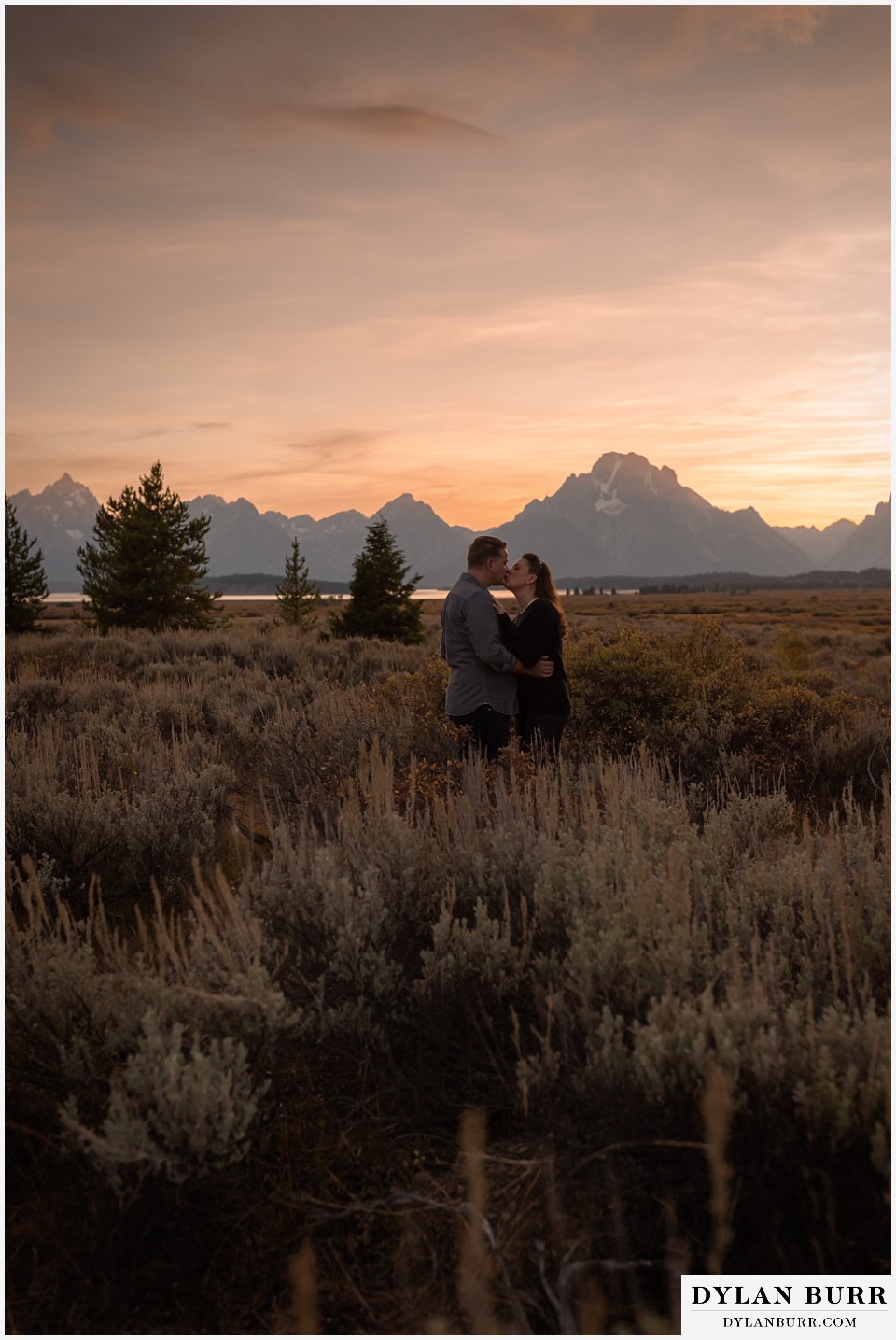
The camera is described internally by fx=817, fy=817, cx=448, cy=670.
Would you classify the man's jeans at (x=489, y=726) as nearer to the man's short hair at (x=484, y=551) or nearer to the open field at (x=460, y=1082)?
the man's short hair at (x=484, y=551)

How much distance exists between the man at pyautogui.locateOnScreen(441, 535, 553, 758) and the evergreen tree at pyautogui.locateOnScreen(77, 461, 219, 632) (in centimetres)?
2642

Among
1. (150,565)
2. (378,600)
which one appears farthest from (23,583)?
(378,600)

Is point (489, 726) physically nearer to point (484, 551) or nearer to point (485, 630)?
point (485, 630)

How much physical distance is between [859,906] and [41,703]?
921cm

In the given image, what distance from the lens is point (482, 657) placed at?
18.4 ft

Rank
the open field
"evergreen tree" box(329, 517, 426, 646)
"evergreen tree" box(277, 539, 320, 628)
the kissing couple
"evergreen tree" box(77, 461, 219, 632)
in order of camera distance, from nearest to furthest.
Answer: the open field < the kissing couple < "evergreen tree" box(329, 517, 426, 646) < "evergreen tree" box(77, 461, 219, 632) < "evergreen tree" box(277, 539, 320, 628)

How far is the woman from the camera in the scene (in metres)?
5.81

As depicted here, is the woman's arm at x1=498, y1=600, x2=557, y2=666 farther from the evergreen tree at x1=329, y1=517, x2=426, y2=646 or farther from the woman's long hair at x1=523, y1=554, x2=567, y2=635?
the evergreen tree at x1=329, y1=517, x2=426, y2=646

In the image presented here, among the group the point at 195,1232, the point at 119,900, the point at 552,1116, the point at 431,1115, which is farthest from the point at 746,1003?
the point at 119,900

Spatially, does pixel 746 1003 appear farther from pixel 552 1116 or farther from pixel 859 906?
pixel 859 906

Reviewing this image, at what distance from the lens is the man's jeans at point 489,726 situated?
5.92 meters

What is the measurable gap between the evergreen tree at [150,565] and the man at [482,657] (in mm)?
26421

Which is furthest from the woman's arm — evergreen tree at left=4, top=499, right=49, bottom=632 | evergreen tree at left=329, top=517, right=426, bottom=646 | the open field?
evergreen tree at left=4, top=499, right=49, bottom=632

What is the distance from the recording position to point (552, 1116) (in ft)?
8.16
